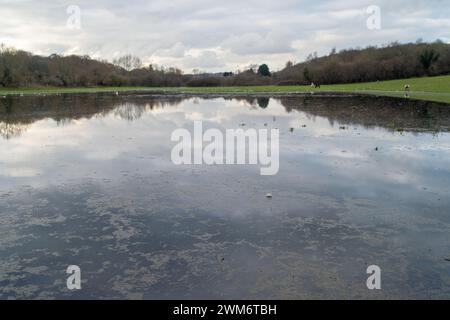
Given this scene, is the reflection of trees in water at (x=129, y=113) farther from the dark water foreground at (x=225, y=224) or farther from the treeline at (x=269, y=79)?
the treeline at (x=269, y=79)

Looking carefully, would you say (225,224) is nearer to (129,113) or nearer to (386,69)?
(129,113)

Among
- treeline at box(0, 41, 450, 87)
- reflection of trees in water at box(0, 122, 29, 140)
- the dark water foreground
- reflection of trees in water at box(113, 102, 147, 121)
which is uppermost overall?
treeline at box(0, 41, 450, 87)

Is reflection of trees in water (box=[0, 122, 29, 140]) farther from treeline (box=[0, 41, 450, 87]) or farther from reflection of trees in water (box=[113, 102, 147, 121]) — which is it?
treeline (box=[0, 41, 450, 87])

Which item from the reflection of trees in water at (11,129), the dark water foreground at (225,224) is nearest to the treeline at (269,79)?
the reflection of trees in water at (11,129)

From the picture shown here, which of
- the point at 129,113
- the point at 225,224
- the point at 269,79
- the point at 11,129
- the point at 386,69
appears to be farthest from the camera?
the point at 269,79

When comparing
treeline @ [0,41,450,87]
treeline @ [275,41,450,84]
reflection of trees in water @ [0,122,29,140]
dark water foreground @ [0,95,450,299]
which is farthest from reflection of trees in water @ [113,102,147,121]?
treeline @ [275,41,450,84]

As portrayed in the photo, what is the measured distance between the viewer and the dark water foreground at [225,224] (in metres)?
6.19

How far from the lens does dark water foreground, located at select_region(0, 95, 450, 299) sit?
619 cm

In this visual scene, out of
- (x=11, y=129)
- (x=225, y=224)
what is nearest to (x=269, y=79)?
(x=11, y=129)

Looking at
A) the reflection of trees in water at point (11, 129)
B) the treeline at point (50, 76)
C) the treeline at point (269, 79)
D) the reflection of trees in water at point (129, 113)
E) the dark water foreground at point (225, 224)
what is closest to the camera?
the dark water foreground at point (225, 224)

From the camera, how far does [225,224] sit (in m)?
8.41

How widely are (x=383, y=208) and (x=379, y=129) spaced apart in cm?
1314

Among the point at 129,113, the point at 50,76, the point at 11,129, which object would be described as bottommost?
the point at 11,129
